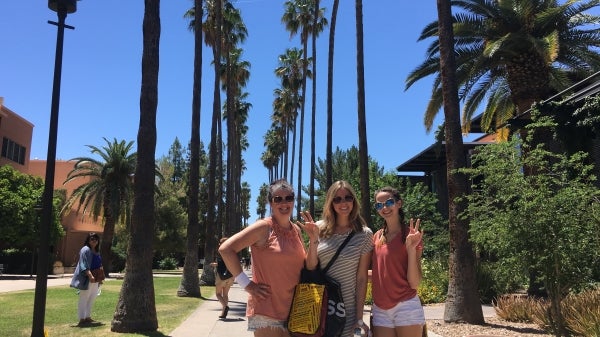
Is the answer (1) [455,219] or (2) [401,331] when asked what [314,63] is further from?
(2) [401,331]

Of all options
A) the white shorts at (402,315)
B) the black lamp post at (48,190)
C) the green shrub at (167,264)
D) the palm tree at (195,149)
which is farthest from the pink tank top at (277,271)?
the green shrub at (167,264)

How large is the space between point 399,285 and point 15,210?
115 ft

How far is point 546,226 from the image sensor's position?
7457mm

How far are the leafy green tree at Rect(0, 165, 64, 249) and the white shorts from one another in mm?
32331

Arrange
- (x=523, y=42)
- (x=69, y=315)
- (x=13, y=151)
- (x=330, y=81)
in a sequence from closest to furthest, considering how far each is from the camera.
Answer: (x=69, y=315) → (x=523, y=42) → (x=330, y=81) → (x=13, y=151)

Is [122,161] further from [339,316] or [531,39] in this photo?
[339,316]

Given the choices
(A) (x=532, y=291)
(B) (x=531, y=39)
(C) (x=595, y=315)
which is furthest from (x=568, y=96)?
Result: (C) (x=595, y=315)

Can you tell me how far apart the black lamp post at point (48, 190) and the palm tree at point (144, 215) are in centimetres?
192

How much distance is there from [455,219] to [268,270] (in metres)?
7.82

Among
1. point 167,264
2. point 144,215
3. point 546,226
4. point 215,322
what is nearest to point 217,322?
point 215,322

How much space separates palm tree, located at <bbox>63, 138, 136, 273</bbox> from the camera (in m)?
34.3

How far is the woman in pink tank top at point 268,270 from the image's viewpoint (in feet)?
11.7

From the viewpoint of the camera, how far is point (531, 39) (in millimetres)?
14961

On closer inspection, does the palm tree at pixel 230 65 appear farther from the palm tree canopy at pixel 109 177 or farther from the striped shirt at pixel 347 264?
the striped shirt at pixel 347 264
